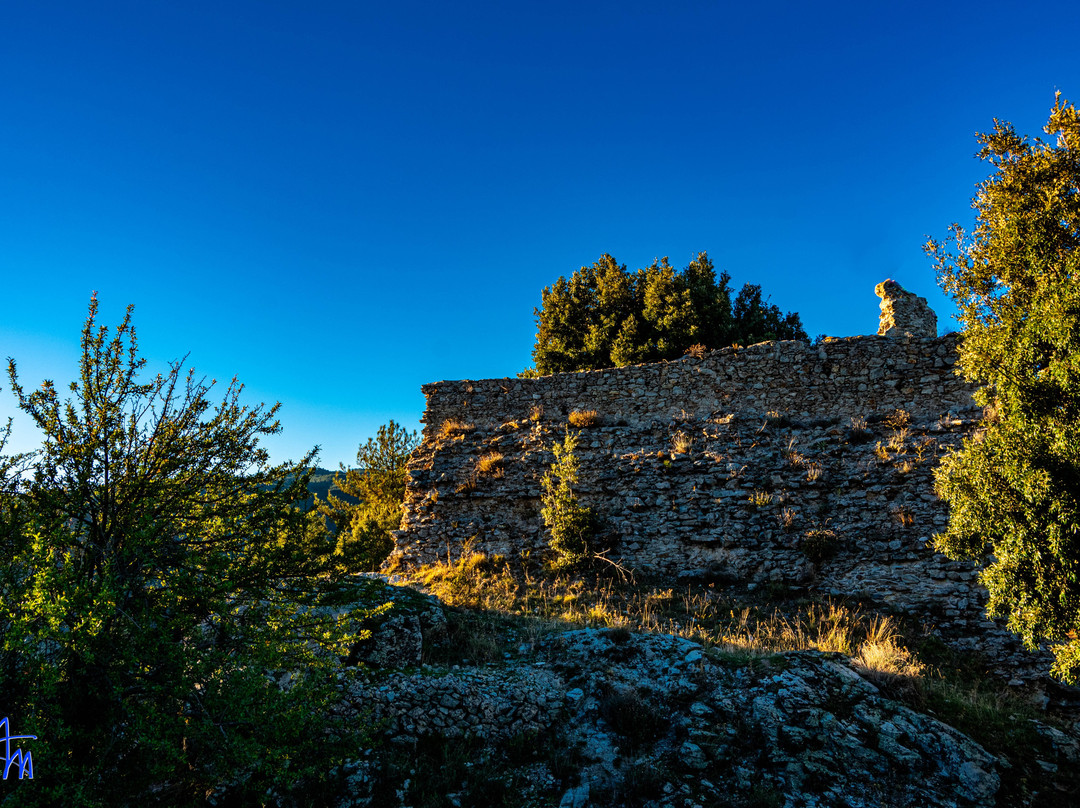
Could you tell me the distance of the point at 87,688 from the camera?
4.45m

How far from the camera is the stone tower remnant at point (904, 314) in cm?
1414

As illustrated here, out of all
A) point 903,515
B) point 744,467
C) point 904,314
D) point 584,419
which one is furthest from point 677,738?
point 904,314

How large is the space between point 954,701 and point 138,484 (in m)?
9.46

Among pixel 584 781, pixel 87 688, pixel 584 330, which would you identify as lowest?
pixel 584 781

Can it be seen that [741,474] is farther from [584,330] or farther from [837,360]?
[584,330]

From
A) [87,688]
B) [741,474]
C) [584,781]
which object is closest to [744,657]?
[584,781]

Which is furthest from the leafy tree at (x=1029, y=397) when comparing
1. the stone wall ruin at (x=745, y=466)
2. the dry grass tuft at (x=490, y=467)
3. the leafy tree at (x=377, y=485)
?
the leafy tree at (x=377, y=485)

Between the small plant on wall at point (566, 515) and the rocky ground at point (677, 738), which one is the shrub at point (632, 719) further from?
the small plant on wall at point (566, 515)

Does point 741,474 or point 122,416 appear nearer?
point 122,416

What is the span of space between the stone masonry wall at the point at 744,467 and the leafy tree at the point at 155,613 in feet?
25.3

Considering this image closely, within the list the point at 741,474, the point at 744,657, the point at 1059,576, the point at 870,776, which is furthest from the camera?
the point at 741,474

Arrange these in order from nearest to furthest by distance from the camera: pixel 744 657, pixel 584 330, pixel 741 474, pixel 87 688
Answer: pixel 87 688, pixel 744 657, pixel 741 474, pixel 584 330

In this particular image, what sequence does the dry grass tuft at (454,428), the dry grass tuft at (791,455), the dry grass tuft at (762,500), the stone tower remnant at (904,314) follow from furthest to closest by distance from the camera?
the dry grass tuft at (454,428), the stone tower remnant at (904,314), the dry grass tuft at (791,455), the dry grass tuft at (762,500)

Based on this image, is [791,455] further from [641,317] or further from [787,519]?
[641,317]
